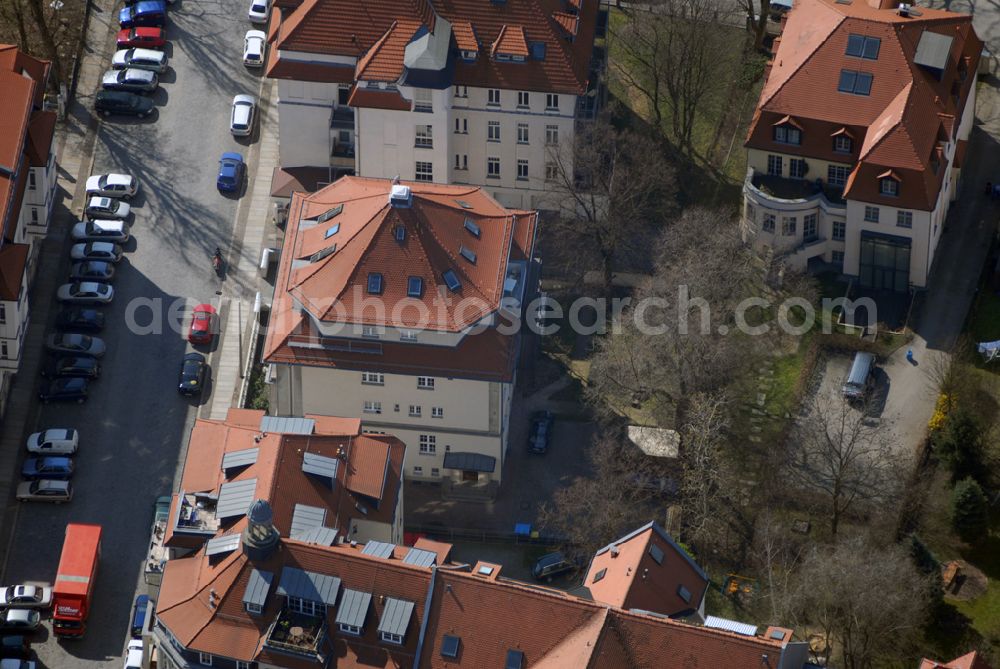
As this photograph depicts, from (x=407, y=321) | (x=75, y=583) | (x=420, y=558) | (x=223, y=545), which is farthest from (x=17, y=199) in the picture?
(x=420, y=558)

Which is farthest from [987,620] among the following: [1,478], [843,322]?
[1,478]

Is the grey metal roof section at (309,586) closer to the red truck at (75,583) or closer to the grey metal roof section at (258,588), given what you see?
the grey metal roof section at (258,588)

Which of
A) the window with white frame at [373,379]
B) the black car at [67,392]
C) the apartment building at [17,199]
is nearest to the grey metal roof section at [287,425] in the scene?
the window with white frame at [373,379]

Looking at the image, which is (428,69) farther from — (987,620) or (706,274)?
(987,620)

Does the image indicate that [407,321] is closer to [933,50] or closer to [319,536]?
[319,536]

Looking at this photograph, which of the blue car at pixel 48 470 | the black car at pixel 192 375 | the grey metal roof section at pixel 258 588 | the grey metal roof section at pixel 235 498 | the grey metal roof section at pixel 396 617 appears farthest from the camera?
the black car at pixel 192 375

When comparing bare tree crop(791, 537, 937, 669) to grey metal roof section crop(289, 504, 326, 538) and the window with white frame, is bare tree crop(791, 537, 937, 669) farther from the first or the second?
the window with white frame
